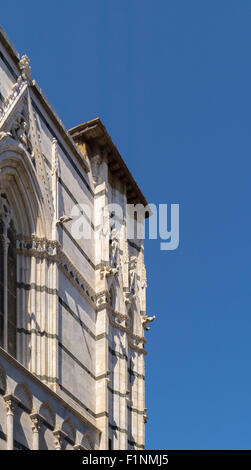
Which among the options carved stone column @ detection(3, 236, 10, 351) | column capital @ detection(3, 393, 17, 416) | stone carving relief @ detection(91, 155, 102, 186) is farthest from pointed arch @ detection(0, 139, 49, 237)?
column capital @ detection(3, 393, 17, 416)

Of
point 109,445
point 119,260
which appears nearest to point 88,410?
point 109,445

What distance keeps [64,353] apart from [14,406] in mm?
3588

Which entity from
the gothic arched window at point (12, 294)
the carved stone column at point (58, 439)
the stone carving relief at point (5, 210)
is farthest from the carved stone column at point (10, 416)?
the stone carving relief at point (5, 210)

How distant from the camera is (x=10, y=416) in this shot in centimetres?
2181

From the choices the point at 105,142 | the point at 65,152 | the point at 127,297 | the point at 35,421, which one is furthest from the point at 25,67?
the point at 35,421

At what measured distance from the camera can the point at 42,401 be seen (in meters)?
23.4

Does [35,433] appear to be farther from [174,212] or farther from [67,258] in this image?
[174,212]

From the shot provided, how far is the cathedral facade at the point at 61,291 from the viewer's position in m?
23.8

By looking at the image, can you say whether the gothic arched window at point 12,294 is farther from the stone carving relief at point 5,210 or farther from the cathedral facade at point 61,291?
the stone carving relief at point 5,210

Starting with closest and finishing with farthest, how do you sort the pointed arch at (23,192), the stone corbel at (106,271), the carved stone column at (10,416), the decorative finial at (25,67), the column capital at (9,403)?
the carved stone column at (10,416), the column capital at (9,403), the pointed arch at (23,192), the decorative finial at (25,67), the stone corbel at (106,271)

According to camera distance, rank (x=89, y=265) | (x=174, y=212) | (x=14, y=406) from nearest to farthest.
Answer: (x=14, y=406) → (x=89, y=265) → (x=174, y=212)

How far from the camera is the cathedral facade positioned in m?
23.8

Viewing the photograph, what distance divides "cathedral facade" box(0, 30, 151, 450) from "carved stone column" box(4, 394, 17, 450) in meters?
0.02

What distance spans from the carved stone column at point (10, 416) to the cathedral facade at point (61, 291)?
0.02 meters
